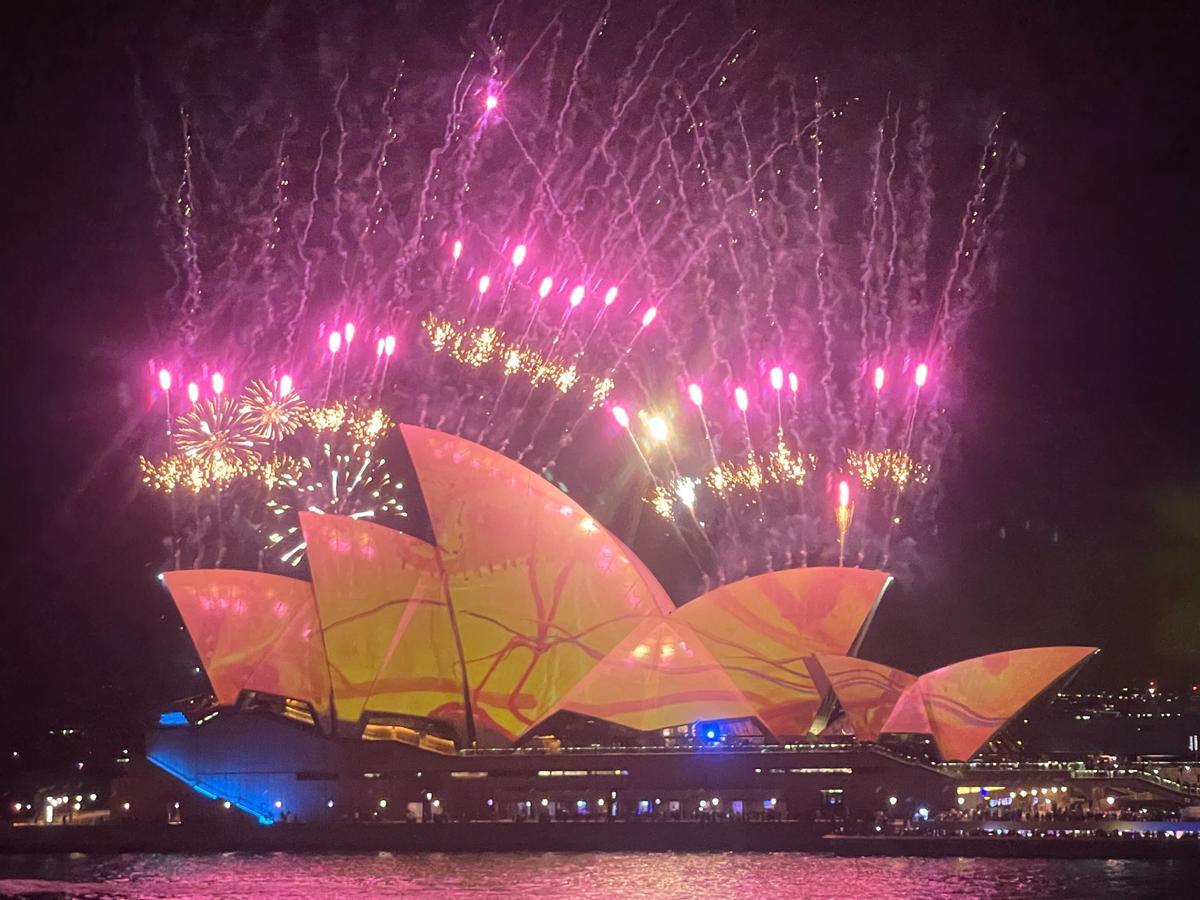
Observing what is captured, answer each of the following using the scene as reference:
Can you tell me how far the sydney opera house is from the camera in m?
38.9

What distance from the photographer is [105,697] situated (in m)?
51.2

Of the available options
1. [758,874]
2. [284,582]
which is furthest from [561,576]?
[758,874]

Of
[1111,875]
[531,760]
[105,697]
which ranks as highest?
[105,697]

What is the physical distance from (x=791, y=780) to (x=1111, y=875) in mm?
10707

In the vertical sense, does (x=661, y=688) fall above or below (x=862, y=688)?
above

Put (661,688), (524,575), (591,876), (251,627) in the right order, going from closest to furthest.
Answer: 1. (591,876)
2. (661,688)
3. (524,575)
4. (251,627)

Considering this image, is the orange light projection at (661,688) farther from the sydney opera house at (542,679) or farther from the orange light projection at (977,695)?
the orange light projection at (977,695)

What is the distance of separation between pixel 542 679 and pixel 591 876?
9.03 metres

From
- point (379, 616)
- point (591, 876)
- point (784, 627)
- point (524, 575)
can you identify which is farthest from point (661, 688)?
point (379, 616)

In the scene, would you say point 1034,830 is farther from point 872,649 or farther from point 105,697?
point 105,697

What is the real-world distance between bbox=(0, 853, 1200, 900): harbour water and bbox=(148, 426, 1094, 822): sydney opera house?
2.99m

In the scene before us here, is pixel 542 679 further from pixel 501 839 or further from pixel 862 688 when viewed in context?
pixel 862 688

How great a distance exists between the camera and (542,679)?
39844 millimetres

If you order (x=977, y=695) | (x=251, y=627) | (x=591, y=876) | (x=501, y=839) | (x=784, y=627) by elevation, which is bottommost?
(x=591, y=876)
